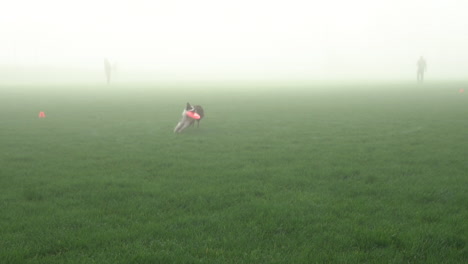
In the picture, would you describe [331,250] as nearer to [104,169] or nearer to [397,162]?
[397,162]

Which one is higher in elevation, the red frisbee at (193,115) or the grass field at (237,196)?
the red frisbee at (193,115)

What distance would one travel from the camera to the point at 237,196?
8.23 meters

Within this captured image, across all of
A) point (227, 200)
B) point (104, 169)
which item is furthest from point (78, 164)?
point (227, 200)

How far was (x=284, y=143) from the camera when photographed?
13672 millimetres

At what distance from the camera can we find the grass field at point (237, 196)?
6043 mm

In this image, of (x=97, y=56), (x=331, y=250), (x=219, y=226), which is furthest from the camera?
(x=97, y=56)

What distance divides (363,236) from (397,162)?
499 centimetres

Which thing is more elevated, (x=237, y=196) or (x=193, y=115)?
(x=193, y=115)

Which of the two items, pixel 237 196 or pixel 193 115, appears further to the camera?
pixel 193 115

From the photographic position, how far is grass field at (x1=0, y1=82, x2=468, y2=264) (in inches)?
238

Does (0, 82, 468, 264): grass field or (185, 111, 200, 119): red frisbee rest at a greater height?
(185, 111, 200, 119): red frisbee

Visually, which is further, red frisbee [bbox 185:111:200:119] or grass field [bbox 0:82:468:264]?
red frisbee [bbox 185:111:200:119]

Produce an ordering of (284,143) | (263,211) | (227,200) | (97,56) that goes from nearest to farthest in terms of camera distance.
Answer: (263,211)
(227,200)
(284,143)
(97,56)

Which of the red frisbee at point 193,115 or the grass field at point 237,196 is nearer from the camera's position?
the grass field at point 237,196
